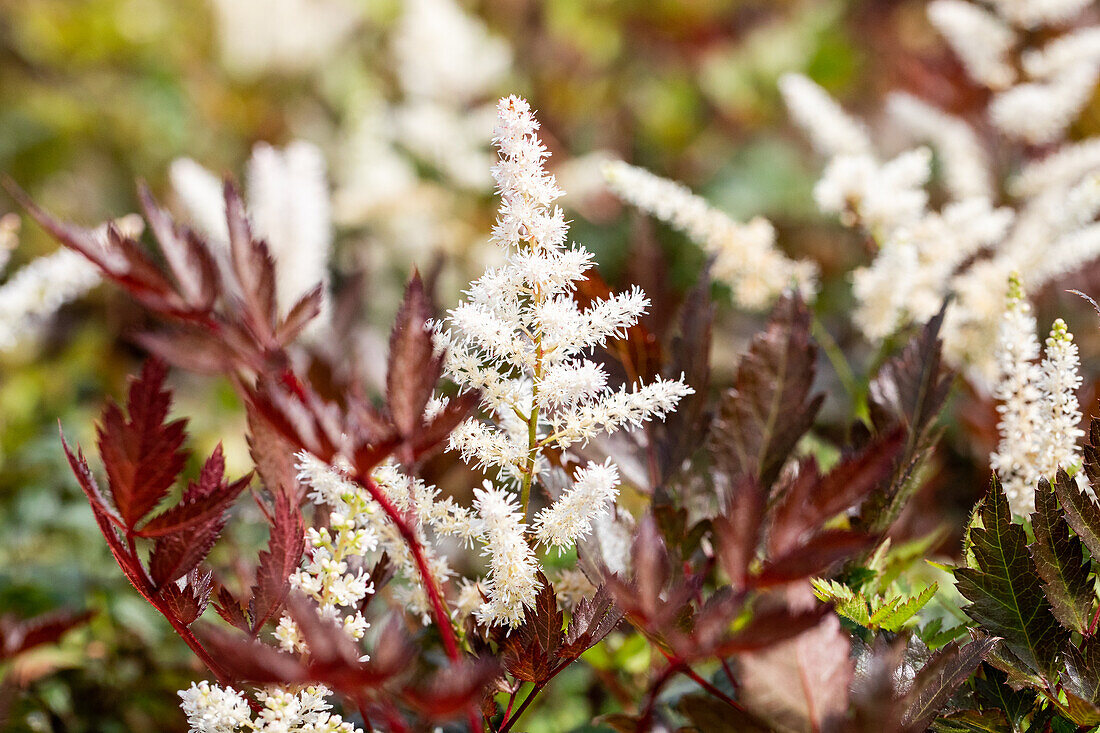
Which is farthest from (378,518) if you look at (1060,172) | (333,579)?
(1060,172)

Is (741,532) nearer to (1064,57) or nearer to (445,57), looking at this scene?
(1064,57)

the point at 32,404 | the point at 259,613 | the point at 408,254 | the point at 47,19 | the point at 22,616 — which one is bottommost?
the point at 259,613

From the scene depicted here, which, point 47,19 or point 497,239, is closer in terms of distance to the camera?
point 497,239

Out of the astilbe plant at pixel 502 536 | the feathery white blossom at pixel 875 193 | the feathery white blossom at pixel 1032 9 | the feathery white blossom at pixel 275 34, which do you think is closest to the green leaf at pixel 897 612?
the astilbe plant at pixel 502 536

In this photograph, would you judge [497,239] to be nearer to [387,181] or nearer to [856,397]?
[856,397]

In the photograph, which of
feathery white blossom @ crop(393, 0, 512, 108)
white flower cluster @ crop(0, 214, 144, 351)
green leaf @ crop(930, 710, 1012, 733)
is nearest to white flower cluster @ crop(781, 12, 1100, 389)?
green leaf @ crop(930, 710, 1012, 733)

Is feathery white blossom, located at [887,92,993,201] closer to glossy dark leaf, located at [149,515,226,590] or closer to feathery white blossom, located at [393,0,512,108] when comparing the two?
feathery white blossom, located at [393,0,512,108]

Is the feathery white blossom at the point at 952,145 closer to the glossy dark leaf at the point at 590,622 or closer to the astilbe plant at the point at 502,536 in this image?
the astilbe plant at the point at 502,536

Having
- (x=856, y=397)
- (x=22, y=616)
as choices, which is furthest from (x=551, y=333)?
(x=22, y=616)
